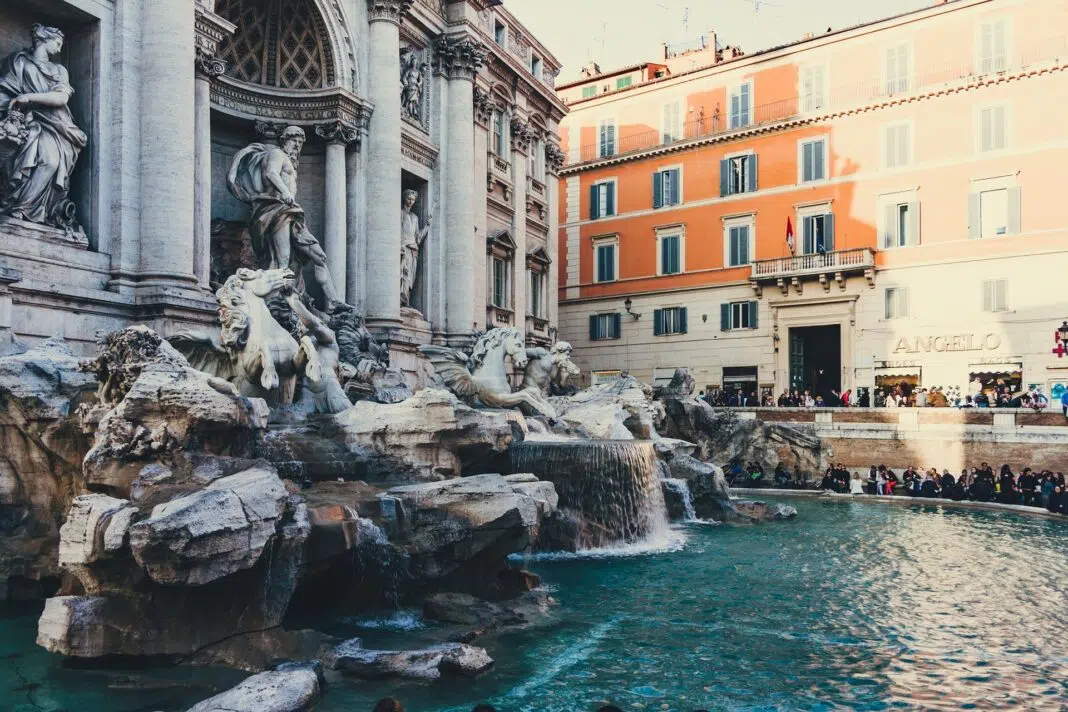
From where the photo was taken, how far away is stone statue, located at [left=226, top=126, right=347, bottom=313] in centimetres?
1562

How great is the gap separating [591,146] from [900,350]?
13.9 meters

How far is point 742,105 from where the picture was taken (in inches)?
1224

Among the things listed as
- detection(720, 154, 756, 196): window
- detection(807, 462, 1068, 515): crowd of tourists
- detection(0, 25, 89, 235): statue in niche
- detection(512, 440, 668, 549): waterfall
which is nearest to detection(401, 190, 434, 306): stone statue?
detection(0, 25, 89, 235): statue in niche

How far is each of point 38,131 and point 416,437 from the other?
631 centimetres

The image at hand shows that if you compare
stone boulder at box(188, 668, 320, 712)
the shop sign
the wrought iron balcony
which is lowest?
stone boulder at box(188, 668, 320, 712)

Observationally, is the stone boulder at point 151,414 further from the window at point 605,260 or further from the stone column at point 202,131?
the window at point 605,260

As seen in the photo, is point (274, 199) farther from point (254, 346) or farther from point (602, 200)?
point (602, 200)

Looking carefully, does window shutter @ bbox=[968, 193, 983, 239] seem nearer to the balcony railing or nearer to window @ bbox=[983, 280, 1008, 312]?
→ window @ bbox=[983, 280, 1008, 312]

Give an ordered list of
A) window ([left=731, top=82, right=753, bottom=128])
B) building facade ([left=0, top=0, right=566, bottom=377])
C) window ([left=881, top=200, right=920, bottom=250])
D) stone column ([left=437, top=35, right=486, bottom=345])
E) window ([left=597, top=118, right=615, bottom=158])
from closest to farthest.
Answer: building facade ([left=0, top=0, right=566, bottom=377]), stone column ([left=437, top=35, right=486, bottom=345]), window ([left=881, top=200, right=920, bottom=250]), window ([left=731, top=82, right=753, bottom=128]), window ([left=597, top=118, right=615, bottom=158])

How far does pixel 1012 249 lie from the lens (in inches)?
995

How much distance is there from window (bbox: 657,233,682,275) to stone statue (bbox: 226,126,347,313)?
703 inches

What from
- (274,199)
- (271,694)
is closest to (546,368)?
(274,199)

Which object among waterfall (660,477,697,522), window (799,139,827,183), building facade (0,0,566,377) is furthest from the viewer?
window (799,139,827,183)

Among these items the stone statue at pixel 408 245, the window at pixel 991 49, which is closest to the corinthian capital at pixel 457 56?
the stone statue at pixel 408 245
